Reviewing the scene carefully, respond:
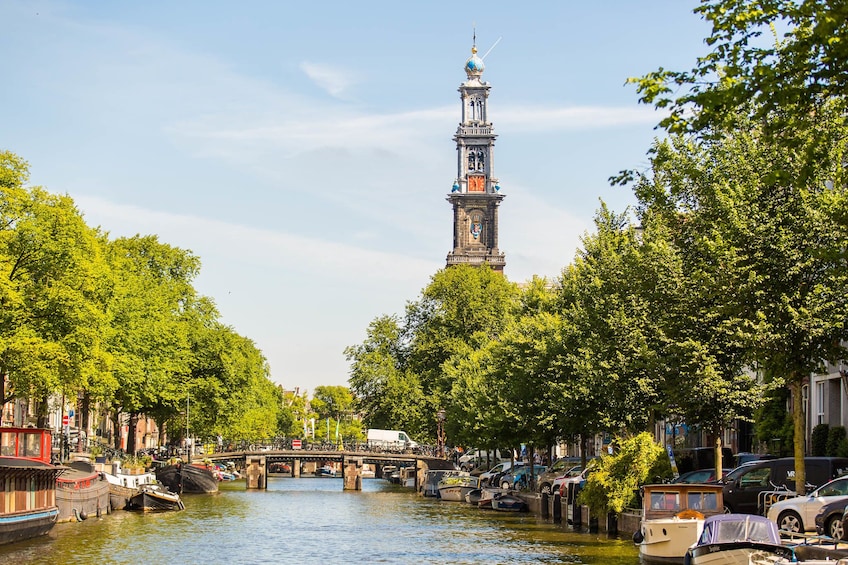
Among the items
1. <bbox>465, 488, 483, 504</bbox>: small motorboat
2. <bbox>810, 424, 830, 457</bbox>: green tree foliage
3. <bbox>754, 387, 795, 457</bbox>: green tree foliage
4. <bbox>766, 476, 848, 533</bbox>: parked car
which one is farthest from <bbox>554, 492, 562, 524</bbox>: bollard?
<bbox>766, 476, 848, 533</bbox>: parked car

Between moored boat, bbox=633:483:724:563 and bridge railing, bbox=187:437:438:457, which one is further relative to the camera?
bridge railing, bbox=187:437:438:457

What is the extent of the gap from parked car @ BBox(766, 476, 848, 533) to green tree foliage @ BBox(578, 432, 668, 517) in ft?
44.8

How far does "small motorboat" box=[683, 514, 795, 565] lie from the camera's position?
3012 centimetres

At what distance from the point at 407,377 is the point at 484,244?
227 feet

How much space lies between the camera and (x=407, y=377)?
124125mm

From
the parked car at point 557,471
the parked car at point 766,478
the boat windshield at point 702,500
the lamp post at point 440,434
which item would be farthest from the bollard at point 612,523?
the lamp post at point 440,434

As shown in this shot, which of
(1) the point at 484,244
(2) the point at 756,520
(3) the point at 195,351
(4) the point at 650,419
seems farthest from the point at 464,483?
(1) the point at 484,244

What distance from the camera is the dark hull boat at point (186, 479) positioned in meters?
91.7

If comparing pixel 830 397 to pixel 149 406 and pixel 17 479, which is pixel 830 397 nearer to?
pixel 17 479

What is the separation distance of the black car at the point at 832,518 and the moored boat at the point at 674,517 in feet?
15.7

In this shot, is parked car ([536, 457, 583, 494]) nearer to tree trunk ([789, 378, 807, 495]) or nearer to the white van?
tree trunk ([789, 378, 807, 495])

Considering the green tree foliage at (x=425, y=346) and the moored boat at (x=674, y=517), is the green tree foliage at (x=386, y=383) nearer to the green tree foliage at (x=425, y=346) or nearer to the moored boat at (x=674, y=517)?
the green tree foliage at (x=425, y=346)

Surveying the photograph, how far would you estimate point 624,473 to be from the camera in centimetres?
5150

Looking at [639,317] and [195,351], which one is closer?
[639,317]
